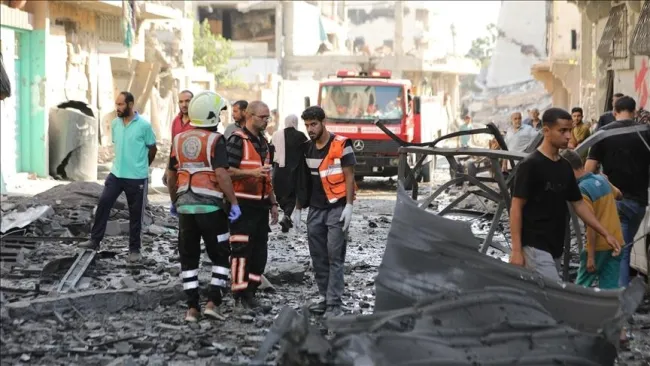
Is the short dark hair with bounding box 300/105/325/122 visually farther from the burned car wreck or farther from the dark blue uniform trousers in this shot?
the dark blue uniform trousers

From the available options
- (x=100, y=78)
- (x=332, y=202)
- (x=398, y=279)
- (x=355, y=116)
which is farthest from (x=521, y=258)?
(x=100, y=78)

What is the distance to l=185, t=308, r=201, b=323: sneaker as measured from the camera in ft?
26.5

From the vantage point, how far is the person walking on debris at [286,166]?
31.8 ft

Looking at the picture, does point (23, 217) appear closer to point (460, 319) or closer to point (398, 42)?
point (460, 319)

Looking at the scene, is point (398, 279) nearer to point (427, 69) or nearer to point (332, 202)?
point (332, 202)

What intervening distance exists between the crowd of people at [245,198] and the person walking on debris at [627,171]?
1993mm

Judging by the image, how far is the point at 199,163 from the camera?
8.11 metres

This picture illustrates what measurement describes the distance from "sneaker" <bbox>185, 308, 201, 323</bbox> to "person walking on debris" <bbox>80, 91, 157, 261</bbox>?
8.09ft

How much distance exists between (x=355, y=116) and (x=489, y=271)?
58.8ft

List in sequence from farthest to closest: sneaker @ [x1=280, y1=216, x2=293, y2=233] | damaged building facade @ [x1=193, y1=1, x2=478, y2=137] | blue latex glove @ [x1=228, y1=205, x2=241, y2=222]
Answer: damaged building facade @ [x1=193, y1=1, x2=478, y2=137]
sneaker @ [x1=280, y1=216, x2=293, y2=233]
blue latex glove @ [x1=228, y1=205, x2=241, y2=222]

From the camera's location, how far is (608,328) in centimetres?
605

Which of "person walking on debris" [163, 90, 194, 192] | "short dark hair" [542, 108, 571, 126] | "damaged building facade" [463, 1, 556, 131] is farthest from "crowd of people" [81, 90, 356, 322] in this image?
"damaged building facade" [463, 1, 556, 131]

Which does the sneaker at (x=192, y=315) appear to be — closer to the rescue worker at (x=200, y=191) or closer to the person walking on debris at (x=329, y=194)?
the rescue worker at (x=200, y=191)

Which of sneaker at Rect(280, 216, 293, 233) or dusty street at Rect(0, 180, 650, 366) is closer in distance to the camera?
dusty street at Rect(0, 180, 650, 366)
